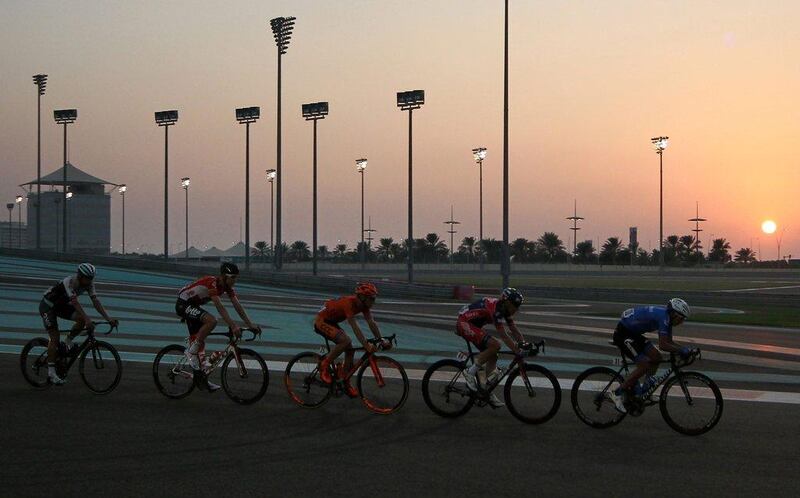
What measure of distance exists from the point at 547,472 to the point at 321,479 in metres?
2.00

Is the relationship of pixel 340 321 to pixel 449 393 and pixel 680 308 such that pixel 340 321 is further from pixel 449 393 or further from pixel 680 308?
pixel 680 308

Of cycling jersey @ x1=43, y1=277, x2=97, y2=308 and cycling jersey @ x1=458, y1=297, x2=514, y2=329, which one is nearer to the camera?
cycling jersey @ x1=458, y1=297, x2=514, y2=329

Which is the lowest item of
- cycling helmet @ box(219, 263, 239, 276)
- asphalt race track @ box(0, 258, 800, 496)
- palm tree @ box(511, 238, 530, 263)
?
asphalt race track @ box(0, 258, 800, 496)

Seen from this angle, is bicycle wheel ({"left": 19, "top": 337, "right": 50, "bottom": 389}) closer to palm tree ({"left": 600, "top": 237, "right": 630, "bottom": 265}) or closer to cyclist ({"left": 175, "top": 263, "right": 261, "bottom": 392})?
cyclist ({"left": 175, "top": 263, "right": 261, "bottom": 392})

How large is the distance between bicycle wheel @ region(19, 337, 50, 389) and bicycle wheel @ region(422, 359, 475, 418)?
5641mm

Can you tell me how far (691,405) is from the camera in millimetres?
9555

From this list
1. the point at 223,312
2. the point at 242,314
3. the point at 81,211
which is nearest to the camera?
the point at 223,312

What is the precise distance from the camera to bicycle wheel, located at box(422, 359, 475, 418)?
10.5 m

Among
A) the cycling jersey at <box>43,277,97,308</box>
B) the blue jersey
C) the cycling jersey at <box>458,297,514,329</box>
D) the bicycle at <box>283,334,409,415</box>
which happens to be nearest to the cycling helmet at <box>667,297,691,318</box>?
the blue jersey

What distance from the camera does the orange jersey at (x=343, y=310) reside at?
34.7ft

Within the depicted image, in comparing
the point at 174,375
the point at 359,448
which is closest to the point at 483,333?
the point at 359,448

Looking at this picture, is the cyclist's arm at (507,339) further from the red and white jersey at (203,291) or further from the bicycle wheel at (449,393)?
the red and white jersey at (203,291)

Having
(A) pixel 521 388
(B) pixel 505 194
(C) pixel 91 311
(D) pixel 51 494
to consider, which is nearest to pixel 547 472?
(A) pixel 521 388

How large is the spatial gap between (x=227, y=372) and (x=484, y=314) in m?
3.43
